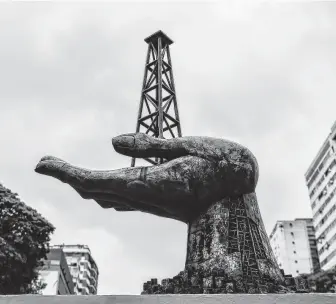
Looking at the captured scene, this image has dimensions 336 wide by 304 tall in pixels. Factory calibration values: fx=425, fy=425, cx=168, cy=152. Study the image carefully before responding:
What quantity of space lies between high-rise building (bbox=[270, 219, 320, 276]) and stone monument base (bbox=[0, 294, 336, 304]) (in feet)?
194

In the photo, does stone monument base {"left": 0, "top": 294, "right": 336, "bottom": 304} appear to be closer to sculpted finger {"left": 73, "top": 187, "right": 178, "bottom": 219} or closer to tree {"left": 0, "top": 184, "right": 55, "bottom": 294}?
sculpted finger {"left": 73, "top": 187, "right": 178, "bottom": 219}

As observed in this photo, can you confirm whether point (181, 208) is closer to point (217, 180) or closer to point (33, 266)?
point (217, 180)

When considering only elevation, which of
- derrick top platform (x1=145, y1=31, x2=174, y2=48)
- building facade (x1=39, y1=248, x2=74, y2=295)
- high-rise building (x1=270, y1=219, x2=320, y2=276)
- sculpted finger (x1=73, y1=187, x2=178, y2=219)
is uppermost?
high-rise building (x1=270, y1=219, x2=320, y2=276)

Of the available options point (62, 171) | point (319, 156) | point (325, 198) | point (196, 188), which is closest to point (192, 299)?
point (196, 188)

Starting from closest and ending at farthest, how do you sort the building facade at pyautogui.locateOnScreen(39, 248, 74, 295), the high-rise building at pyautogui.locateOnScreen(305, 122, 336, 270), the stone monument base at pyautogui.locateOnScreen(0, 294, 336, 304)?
1. the stone monument base at pyautogui.locateOnScreen(0, 294, 336, 304)
2. the building facade at pyautogui.locateOnScreen(39, 248, 74, 295)
3. the high-rise building at pyautogui.locateOnScreen(305, 122, 336, 270)

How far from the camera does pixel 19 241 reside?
16688mm

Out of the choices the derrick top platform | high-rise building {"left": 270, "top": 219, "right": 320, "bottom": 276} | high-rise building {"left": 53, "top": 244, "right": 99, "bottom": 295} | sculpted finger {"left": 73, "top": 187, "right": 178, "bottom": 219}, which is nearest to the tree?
the derrick top platform

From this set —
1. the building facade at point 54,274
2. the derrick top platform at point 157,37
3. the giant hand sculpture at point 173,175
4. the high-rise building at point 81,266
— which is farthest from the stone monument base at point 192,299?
the high-rise building at point 81,266

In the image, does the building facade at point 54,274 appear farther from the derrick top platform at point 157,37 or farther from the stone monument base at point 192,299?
the stone monument base at point 192,299

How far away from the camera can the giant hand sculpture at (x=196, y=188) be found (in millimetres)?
6047

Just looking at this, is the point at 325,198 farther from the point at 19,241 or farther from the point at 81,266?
the point at 19,241

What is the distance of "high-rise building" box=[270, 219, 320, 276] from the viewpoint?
60594 millimetres

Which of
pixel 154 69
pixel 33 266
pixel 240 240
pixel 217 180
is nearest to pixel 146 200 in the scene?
pixel 217 180

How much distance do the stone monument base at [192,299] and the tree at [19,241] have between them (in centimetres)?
1210
